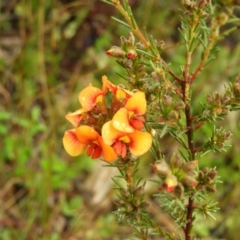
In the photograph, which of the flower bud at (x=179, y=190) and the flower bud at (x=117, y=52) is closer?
the flower bud at (x=179, y=190)

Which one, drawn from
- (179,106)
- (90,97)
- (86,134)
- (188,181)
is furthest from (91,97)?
(188,181)

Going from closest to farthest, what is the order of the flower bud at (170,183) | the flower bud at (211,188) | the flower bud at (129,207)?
the flower bud at (170,183) → the flower bud at (211,188) → the flower bud at (129,207)

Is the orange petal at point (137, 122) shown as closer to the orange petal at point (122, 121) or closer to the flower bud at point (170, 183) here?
the orange petal at point (122, 121)

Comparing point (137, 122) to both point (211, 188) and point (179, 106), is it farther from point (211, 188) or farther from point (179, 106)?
point (211, 188)

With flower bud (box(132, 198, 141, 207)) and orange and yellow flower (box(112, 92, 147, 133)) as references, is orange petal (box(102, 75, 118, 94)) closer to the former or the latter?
orange and yellow flower (box(112, 92, 147, 133))

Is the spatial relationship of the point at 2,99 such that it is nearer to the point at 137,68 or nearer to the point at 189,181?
the point at 137,68

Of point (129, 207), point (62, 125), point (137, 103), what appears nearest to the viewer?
point (137, 103)

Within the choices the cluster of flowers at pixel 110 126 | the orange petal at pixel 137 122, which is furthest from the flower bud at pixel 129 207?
the orange petal at pixel 137 122

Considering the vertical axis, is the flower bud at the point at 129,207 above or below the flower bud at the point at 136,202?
below
